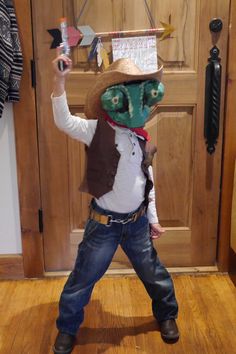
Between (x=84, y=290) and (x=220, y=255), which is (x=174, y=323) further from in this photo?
(x=220, y=255)

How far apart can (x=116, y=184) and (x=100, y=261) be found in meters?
0.30

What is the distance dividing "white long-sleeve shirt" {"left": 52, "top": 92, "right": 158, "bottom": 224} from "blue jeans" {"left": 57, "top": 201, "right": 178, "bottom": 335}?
4 centimetres

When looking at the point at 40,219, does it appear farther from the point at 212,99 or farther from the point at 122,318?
the point at 212,99

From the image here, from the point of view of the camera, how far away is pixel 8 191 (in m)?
2.06

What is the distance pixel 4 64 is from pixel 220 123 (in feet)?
3.35

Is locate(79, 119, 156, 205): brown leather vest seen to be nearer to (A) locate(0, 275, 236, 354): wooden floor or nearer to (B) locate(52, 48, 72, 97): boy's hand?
(B) locate(52, 48, 72, 97): boy's hand

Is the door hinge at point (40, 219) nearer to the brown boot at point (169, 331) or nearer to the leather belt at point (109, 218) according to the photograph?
the leather belt at point (109, 218)

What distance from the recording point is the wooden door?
189 centimetres

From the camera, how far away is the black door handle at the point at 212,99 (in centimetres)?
193

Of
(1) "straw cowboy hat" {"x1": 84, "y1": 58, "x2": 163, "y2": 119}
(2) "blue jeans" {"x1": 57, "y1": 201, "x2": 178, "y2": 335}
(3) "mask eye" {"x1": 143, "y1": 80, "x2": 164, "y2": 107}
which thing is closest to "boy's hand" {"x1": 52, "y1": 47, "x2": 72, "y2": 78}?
(1) "straw cowboy hat" {"x1": 84, "y1": 58, "x2": 163, "y2": 119}

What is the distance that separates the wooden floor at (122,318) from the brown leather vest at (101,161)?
2.04 ft

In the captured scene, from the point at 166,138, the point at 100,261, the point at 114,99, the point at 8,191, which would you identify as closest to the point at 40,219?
the point at 8,191

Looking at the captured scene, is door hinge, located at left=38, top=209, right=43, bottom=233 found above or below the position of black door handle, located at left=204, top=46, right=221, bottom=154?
below

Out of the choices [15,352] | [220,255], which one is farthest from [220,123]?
[15,352]
